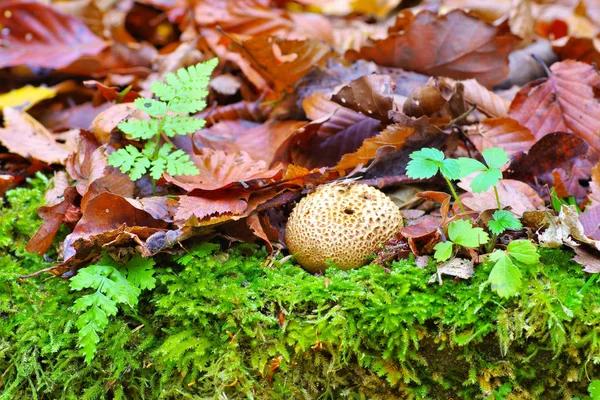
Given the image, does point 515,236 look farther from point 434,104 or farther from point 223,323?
point 223,323

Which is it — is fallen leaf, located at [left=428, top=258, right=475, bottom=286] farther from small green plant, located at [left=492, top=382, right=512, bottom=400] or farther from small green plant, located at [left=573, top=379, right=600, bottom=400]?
small green plant, located at [left=573, top=379, right=600, bottom=400]

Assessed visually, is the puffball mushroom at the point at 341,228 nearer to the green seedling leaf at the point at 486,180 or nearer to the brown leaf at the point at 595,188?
the green seedling leaf at the point at 486,180

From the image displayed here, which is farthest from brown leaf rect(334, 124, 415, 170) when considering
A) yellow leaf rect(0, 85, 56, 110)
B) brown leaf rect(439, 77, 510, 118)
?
yellow leaf rect(0, 85, 56, 110)

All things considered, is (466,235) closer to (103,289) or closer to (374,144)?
(374,144)

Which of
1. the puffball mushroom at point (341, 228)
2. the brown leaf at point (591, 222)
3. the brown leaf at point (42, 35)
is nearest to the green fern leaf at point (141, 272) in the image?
the puffball mushroom at point (341, 228)

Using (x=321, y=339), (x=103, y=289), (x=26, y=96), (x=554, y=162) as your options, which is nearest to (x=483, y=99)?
(x=554, y=162)
